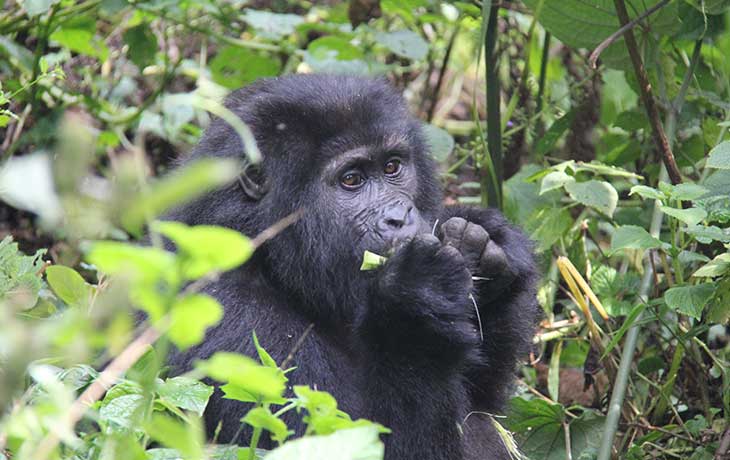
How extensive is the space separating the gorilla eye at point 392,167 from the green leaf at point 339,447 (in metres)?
1.89

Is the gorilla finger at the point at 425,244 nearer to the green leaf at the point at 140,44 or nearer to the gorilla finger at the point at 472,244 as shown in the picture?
the gorilla finger at the point at 472,244

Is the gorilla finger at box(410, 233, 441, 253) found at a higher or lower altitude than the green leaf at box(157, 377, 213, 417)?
lower

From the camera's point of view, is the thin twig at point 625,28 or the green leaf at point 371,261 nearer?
the green leaf at point 371,261

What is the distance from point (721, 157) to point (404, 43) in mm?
2217

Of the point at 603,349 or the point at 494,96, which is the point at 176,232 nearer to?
the point at 603,349

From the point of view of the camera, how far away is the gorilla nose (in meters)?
3.01

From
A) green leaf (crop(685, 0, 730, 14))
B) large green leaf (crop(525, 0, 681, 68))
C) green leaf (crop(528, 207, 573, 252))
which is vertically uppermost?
green leaf (crop(685, 0, 730, 14))

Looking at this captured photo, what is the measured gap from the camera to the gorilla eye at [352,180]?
3176mm

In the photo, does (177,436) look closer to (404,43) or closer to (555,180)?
(555,180)

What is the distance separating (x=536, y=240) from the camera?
11.9ft

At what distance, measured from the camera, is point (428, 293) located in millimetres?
2635

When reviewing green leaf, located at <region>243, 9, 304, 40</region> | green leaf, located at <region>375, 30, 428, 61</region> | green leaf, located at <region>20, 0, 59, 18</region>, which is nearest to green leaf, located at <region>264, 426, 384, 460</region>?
green leaf, located at <region>20, 0, 59, 18</region>

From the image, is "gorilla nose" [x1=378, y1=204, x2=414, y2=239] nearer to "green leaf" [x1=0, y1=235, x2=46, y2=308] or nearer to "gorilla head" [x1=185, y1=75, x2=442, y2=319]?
"gorilla head" [x1=185, y1=75, x2=442, y2=319]

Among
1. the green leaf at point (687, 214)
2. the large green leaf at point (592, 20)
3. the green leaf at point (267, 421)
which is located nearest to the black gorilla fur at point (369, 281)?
the green leaf at point (687, 214)
